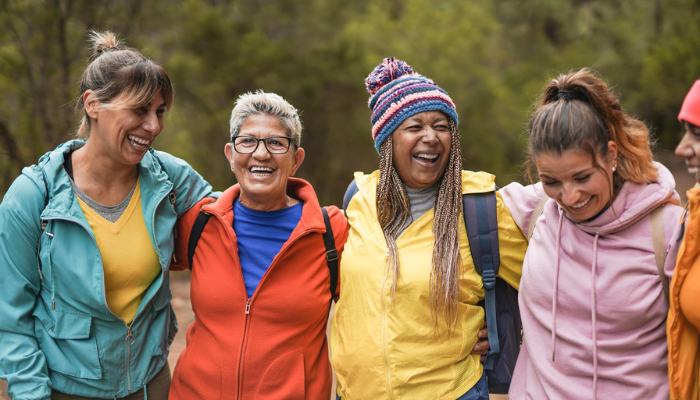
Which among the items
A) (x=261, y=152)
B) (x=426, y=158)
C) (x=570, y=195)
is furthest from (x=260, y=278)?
(x=570, y=195)

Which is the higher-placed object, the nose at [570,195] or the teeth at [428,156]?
the teeth at [428,156]

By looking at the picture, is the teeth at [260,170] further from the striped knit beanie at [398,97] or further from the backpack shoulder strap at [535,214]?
the backpack shoulder strap at [535,214]

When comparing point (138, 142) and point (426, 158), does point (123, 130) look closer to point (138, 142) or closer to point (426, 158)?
point (138, 142)

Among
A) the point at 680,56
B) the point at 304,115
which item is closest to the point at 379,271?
the point at 304,115

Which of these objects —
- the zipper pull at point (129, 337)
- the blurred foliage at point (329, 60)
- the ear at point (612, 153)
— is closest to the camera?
the ear at point (612, 153)

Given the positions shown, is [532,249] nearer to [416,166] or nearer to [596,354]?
[596,354]

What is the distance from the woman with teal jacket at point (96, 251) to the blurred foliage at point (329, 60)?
42.3 inches

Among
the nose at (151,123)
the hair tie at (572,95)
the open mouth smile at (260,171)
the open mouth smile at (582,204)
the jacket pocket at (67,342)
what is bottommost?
the jacket pocket at (67,342)

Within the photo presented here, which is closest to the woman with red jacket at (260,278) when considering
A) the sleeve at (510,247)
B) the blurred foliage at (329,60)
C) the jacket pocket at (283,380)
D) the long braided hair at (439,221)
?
the jacket pocket at (283,380)

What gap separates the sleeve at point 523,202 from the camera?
2.39m

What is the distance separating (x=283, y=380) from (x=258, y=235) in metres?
0.66

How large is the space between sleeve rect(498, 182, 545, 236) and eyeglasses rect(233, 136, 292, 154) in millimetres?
1066

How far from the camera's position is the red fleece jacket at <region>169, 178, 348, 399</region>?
2.32m

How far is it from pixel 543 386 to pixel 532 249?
0.54 meters
